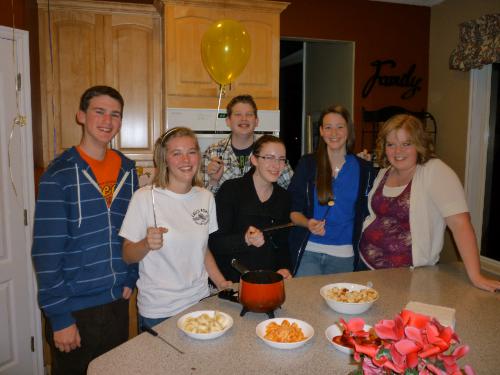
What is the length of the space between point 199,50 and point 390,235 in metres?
1.99

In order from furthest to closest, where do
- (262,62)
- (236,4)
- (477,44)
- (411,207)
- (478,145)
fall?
(478,145)
(477,44)
(262,62)
(236,4)
(411,207)

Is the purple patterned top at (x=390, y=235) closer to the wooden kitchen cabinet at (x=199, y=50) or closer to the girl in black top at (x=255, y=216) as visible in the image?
the girl in black top at (x=255, y=216)

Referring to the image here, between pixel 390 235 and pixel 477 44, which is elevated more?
pixel 477 44

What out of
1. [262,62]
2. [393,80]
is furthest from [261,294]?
[393,80]

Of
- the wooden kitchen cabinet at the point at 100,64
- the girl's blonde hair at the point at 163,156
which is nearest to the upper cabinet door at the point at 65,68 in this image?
the wooden kitchen cabinet at the point at 100,64

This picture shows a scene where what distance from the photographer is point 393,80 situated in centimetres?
408

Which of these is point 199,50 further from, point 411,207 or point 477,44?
point 477,44

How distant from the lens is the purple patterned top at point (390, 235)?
1757 millimetres

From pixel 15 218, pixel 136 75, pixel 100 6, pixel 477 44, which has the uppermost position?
pixel 100 6

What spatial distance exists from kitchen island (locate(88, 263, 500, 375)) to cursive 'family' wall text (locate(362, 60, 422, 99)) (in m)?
2.79

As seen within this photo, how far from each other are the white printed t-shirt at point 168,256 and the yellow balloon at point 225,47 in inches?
Result: 42.5

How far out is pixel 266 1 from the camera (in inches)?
124

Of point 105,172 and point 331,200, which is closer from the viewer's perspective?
point 105,172

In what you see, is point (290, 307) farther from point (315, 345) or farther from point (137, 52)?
point (137, 52)
